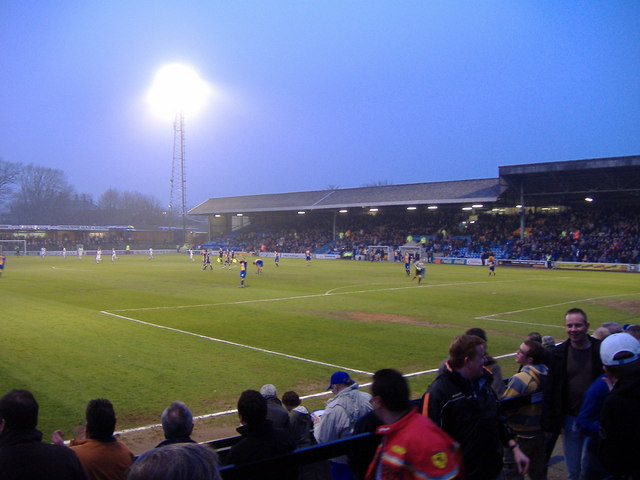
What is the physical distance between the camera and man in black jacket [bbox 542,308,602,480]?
4.90 metres

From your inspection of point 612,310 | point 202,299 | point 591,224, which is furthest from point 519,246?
point 202,299

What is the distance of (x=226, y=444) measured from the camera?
14.1 ft

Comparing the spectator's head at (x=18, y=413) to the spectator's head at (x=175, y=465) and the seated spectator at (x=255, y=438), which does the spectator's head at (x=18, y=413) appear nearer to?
the seated spectator at (x=255, y=438)

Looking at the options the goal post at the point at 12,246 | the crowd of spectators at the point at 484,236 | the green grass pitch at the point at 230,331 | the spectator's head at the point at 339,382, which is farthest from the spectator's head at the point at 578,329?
the goal post at the point at 12,246

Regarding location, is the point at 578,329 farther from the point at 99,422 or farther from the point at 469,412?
the point at 99,422

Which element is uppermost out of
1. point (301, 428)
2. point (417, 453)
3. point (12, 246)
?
point (12, 246)

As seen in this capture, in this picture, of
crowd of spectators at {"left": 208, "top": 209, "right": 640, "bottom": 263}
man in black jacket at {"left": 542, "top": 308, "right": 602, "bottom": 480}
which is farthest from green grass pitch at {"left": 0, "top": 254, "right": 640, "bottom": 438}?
crowd of spectators at {"left": 208, "top": 209, "right": 640, "bottom": 263}

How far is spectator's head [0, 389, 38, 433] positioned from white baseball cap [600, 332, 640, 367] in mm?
4090

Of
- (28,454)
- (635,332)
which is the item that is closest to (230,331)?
(635,332)

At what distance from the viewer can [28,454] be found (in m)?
3.20

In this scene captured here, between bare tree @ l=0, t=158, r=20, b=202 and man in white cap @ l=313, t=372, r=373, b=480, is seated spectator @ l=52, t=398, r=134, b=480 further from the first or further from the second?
bare tree @ l=0, t=158, r=20, b=202

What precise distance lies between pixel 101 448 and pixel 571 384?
4292 mm

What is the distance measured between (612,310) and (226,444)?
22.1m

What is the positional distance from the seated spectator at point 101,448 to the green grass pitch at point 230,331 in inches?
184
